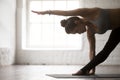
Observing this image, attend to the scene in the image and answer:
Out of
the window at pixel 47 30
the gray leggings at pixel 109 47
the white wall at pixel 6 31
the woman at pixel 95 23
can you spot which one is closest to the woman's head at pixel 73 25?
the woman at pixel 95 23

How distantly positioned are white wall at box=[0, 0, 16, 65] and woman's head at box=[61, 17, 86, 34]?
2569 mm

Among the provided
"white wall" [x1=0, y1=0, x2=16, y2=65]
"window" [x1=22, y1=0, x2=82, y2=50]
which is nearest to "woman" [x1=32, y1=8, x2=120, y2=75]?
"white wall" [x1=0, y1=0, x2=16, y2=65]

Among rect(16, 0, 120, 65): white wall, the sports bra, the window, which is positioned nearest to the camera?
the sports bra

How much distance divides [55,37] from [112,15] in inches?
129

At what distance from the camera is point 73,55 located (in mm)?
6781

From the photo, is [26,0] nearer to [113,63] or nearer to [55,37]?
[55,37]

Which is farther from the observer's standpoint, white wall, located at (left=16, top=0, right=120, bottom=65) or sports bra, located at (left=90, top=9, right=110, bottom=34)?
white wall, located at (left=16, top=0, right=120, bottom=65)

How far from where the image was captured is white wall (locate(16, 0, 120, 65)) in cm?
676

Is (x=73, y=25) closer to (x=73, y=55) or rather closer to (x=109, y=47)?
(x=109, y=47)

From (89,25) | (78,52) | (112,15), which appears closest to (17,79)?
(89,25)

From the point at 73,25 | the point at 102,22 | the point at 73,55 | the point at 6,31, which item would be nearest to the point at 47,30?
the point at 73,55

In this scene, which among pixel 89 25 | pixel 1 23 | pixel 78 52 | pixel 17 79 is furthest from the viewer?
pixel 78 52

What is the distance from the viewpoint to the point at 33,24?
704 centimetres

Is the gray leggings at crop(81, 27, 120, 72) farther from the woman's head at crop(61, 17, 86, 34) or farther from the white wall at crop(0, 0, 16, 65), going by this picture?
the white wall at crop(0, 0, 16, 65)
